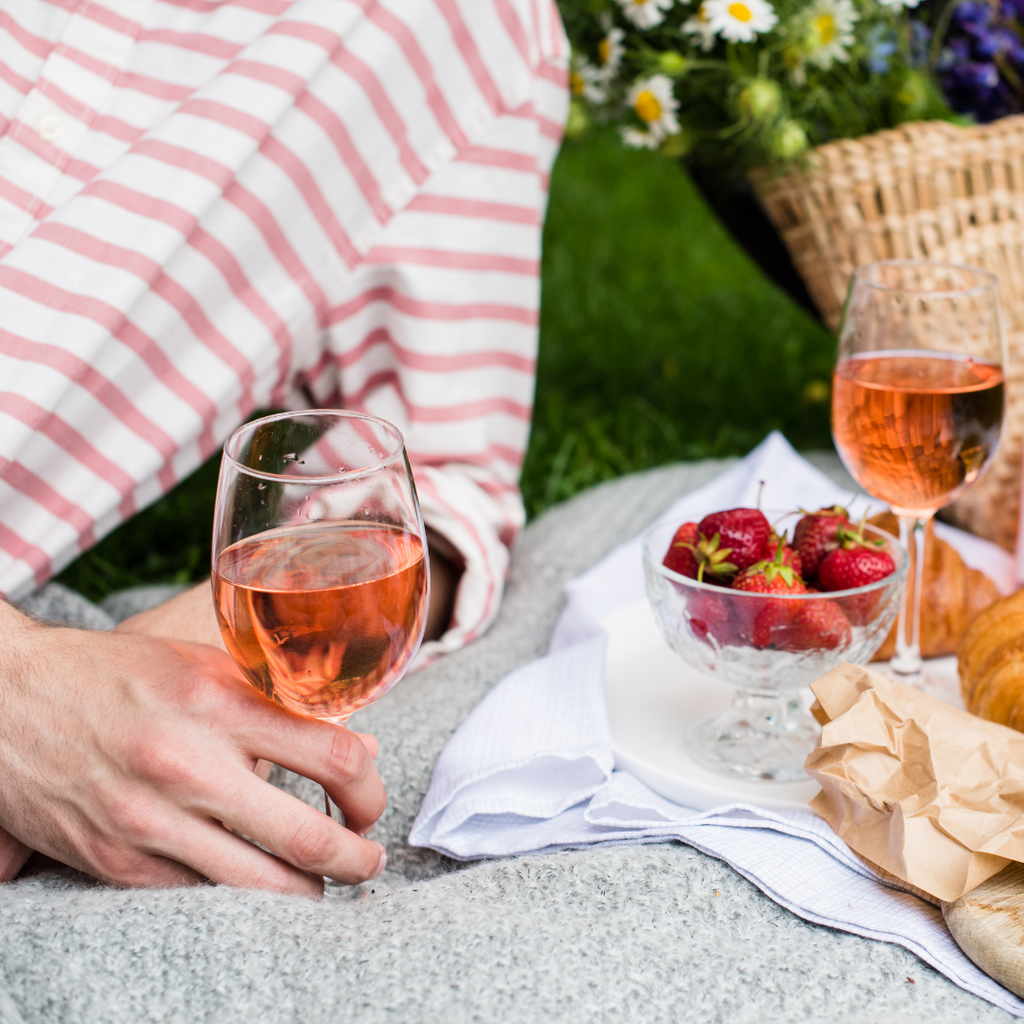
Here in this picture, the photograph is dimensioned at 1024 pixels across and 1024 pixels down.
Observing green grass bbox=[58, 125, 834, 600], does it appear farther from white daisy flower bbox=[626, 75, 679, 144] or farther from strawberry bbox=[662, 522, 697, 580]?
strawberry bbox=[662, 522, 697, 580]

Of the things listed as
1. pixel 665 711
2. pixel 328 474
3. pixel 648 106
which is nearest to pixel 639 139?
pixel 648 106

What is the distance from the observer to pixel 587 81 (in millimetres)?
2043

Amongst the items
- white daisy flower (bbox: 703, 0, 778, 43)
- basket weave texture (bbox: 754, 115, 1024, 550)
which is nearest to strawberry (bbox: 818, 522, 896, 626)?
basket weave texture (bbox: 754, 115, 1024, 550)

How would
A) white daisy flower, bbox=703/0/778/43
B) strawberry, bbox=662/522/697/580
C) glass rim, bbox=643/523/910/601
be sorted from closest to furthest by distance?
glass rim, bbox=643/523/910/601 → strawberry, bbox=662/522/697/580 → white daisy flower, bbox=703/0/778/43

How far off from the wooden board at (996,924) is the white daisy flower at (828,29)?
4.68 feet

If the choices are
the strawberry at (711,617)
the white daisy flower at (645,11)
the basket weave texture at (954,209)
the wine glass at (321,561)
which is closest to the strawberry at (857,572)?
the strawberry at (711,617)

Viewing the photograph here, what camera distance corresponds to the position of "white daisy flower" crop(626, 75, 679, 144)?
6.25 ft

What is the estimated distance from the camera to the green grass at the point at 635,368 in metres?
2.58

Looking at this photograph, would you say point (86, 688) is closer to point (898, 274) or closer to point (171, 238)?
point (171, 238)

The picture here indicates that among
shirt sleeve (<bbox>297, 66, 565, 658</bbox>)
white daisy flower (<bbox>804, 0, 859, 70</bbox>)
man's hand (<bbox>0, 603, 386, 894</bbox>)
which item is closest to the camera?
man's hand (<bbox>0, 603, 386, 894</bbox>)

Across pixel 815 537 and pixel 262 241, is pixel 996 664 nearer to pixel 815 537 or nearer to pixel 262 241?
pixel 815 537

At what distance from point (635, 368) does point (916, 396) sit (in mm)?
2296

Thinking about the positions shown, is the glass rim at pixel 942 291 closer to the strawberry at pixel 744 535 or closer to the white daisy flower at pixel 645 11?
the strawberry at pixel 744 535

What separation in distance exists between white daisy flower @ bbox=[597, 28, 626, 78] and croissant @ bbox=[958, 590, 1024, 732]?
4.04 feet
